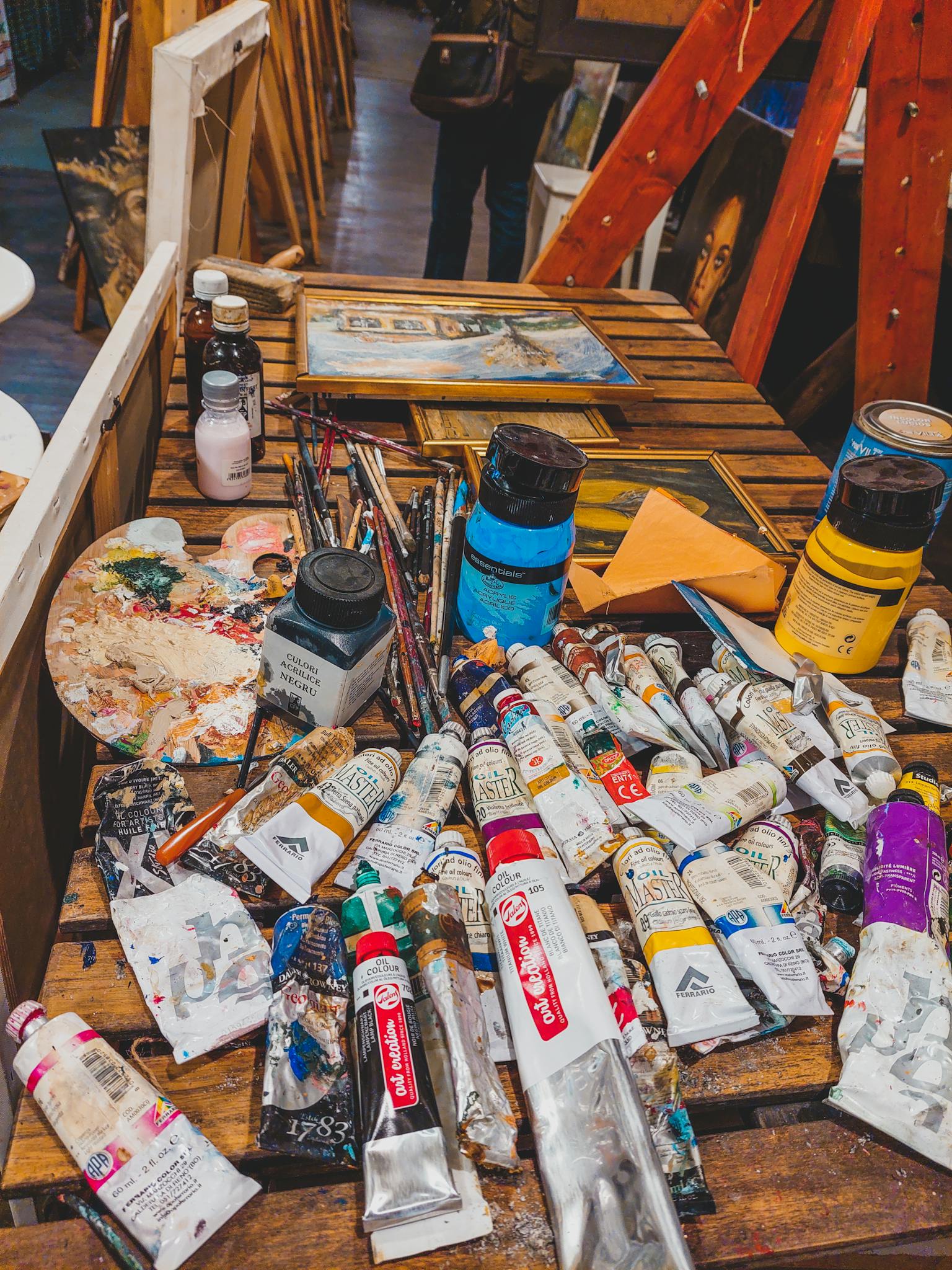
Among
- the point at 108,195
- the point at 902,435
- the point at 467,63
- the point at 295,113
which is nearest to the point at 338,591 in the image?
the point at 902,435

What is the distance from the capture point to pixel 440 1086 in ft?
2.64

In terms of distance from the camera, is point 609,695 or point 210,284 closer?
point 609,695

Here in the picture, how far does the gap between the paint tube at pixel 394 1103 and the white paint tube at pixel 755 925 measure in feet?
1.15

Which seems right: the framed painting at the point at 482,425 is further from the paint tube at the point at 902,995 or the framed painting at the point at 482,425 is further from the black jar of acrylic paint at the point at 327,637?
the paint tube at the point at 902,995

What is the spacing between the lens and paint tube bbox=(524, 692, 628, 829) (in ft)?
3.50

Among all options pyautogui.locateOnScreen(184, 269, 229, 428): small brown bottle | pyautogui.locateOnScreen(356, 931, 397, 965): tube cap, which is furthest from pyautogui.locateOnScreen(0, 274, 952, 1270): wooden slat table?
pyautogui.locateOnScreen(184, 269, 229, 428): small brown bottle

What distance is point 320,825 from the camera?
3.28 feet

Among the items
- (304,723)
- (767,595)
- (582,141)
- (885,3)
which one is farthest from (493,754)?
(582,141)

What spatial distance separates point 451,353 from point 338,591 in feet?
3.43

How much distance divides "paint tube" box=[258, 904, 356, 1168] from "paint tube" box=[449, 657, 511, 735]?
354mm

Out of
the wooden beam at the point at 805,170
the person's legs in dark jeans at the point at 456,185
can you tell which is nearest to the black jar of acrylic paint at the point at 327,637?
the wooden beam at the point at 805,170

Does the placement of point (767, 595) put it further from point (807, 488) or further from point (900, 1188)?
point (900, 1188)

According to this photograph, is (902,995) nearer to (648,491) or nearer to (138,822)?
(138,822)

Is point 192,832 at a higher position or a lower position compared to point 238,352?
lower
